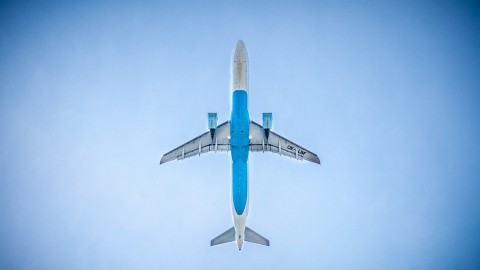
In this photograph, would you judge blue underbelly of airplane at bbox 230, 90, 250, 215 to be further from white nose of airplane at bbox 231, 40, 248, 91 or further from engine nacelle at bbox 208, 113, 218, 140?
engine nacelle at bbox 208, 113, 218, 140

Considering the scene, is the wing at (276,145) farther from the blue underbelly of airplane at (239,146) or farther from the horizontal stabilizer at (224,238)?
the horizontal stabilizer at (224,238)

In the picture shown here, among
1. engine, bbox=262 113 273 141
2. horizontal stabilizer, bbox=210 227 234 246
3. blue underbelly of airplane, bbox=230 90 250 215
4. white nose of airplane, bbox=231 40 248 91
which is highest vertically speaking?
white nose of airplane, bbox=231 40 248 91

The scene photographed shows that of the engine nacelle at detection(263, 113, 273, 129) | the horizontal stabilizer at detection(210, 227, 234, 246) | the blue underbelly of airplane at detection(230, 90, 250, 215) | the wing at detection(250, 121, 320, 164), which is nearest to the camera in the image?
the blue underbelly of airplane at detection(230, 90, 250, 215)

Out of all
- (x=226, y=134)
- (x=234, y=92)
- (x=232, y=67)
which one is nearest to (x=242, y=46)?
(x=232, y=67)

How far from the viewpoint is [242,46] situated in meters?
32.2

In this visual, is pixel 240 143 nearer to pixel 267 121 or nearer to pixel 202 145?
pixel 267 121

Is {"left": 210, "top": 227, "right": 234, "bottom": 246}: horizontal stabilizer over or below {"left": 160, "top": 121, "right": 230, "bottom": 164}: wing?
below

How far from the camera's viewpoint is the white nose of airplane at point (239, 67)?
31938 millimetres

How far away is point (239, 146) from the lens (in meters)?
33.9

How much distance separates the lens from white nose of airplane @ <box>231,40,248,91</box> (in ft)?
105

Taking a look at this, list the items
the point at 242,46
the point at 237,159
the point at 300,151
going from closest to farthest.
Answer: the point at 242,46 → the point at 237,159 → the point at 300,151

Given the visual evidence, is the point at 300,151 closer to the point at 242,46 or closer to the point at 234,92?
the point at 234,92

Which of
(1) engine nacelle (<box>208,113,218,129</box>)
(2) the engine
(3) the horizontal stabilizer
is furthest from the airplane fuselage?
(3) the horizontal stabilizer

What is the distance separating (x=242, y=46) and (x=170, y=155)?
17.4 meters
